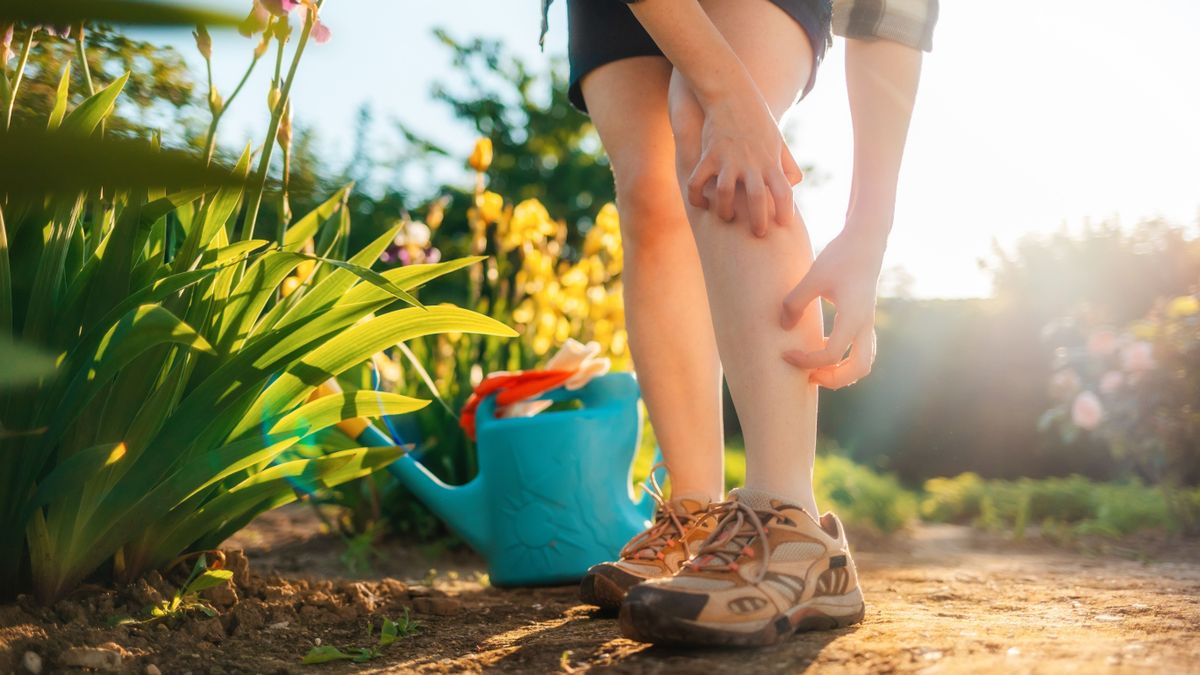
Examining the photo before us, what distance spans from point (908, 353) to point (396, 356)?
524 cm

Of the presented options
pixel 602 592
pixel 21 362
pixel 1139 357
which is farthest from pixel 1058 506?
pixel 21 362

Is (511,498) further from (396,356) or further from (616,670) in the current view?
(396,356)

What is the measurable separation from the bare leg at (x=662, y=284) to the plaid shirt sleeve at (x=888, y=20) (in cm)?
28

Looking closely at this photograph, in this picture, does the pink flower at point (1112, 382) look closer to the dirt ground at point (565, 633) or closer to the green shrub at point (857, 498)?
the green shrub at point (857, 498)

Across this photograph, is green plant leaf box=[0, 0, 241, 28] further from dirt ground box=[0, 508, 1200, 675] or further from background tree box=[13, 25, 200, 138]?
background tree box=[13, 25, 200, 138]

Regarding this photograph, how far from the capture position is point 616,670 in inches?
37.7

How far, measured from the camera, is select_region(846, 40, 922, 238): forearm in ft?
4.04

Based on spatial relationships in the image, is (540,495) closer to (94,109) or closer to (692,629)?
(692,629)

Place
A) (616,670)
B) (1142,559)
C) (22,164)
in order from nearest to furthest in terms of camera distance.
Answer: (22,164) < (616,670) < (1142,559)

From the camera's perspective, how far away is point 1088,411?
401 centimetres

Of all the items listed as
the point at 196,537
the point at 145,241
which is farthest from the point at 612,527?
the point at 145,241

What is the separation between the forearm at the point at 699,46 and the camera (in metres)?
1.13

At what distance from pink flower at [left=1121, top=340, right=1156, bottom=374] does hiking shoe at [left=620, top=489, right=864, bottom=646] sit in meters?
3.08

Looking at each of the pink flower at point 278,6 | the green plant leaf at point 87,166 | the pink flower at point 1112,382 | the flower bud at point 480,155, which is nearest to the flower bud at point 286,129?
the pink flower at point 278,6
